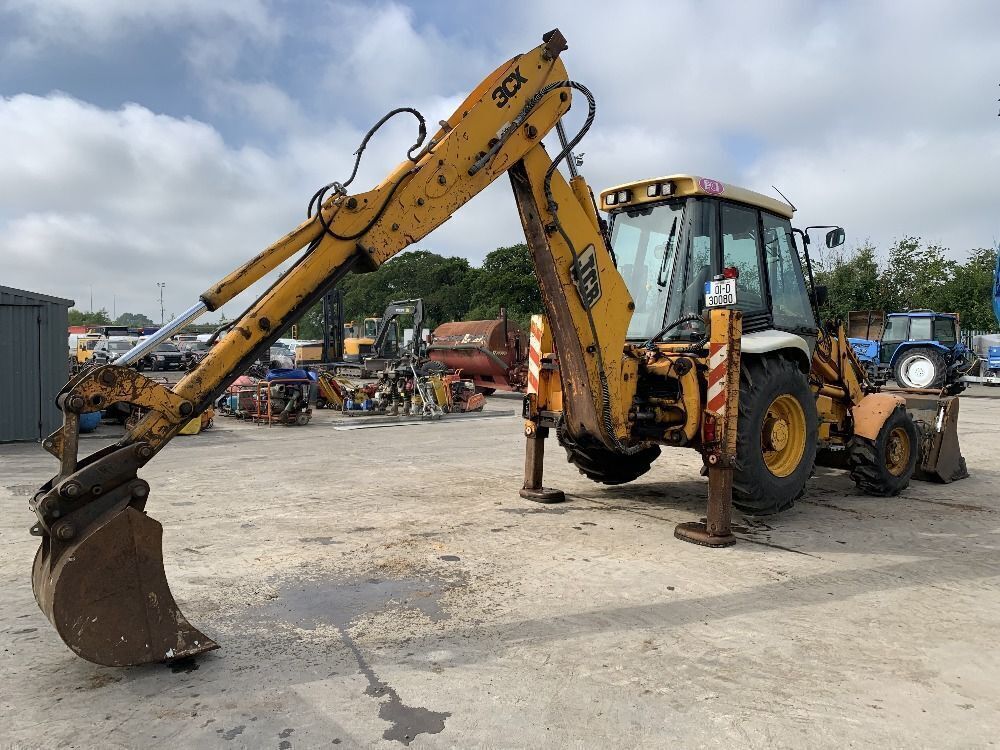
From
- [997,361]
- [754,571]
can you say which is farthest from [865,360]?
[754,571]

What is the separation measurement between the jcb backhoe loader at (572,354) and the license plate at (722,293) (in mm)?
11

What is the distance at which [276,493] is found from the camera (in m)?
7.40

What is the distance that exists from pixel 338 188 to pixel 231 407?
12.3 meters

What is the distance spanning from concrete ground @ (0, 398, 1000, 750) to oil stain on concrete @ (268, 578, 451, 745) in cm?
2

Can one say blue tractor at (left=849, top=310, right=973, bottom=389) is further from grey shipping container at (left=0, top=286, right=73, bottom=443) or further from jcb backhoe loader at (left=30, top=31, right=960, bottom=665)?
grey shipping container at (left=0, top=286, right=73, bottom=443)

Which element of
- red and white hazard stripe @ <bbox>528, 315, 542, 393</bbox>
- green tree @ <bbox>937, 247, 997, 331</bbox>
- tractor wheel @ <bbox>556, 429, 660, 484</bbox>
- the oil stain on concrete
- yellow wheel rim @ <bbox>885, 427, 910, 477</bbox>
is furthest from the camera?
green tree @ <bbox>937, 247, 997, 331</bbox>

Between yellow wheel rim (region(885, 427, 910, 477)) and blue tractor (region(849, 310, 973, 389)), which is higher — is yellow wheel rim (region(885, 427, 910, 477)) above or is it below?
below

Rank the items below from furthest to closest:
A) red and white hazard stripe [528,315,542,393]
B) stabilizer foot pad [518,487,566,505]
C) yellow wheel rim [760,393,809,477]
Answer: stabilizer foot pad [518,487,566,505] < red and white hazard stripe [528,315,542,393] < yellow wheel rim [760,393,809,477]

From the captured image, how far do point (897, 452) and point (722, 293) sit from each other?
362 centimetres

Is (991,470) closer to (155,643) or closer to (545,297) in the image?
(545,297)

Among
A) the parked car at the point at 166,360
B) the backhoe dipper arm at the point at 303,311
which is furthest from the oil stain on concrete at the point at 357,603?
the parked car at the point at 166,360

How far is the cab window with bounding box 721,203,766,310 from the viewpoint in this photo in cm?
642

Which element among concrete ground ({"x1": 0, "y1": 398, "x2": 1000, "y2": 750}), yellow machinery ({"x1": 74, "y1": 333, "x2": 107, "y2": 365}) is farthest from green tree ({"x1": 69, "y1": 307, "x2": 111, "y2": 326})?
concrete ground ({"x1": 0, "y1": 398, "x2": 1000, "y2": 750})

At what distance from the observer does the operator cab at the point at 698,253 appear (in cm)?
629
